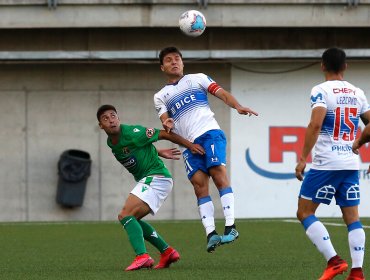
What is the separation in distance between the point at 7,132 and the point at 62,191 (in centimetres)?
186

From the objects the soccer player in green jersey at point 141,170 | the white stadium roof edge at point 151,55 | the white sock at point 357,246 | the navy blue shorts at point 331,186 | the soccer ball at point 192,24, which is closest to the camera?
the white sock at point 357,246

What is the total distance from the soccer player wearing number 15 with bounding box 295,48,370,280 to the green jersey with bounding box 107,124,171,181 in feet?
8.68

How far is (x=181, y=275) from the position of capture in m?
10.7

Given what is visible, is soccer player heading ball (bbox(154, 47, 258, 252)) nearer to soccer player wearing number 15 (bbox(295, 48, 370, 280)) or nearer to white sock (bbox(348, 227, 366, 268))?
soccer player wearing number 15 (bbox(295, 48, 370, 280))

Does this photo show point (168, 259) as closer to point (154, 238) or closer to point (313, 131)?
point (154, 238)

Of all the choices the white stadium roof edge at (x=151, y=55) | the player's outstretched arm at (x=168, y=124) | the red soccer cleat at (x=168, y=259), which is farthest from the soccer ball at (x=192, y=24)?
the white stadium roof edge at (x=151, y=55)

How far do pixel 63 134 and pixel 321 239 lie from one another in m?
17.2

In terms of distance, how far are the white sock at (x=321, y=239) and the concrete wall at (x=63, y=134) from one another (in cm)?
1654

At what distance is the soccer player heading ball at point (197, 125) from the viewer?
11.8 m

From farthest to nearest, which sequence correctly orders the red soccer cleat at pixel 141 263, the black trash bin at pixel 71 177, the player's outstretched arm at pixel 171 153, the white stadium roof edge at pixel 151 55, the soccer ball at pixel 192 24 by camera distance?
1. the black trash bin at pixel 71 177
2. the white stadium roof edge at pixel 151 55
3. the soccer ball at pixel 192 24
4. the player's outstretched arm at pixel 171 153
5. the red soccer cleat at pixel 141 263

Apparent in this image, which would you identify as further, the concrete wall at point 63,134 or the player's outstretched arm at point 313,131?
the concrete wall at point 63,134

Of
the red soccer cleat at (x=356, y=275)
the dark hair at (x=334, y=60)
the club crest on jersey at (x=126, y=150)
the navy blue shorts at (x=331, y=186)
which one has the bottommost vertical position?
the red soccer cleat at (x=356, y=275)

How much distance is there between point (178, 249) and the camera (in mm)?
14727

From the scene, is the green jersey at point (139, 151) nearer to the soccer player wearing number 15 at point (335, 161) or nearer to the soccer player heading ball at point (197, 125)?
the soccer player heading ball at point (197, 125)
